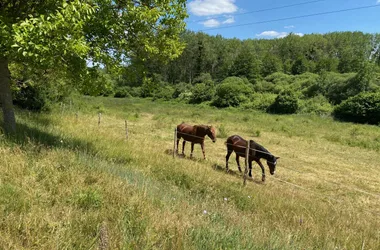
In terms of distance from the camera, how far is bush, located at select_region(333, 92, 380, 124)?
34.7 m

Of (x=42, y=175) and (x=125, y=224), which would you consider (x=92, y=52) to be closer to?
(x=42, y=175)

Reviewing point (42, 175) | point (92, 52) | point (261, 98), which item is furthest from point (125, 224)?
point (261, 98)

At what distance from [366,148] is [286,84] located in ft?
160

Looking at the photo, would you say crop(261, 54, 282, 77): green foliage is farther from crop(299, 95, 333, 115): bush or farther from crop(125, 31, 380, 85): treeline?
crop(299, 95, 333, 115): bush

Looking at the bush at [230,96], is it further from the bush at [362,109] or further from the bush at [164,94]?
the bush at [362,109]

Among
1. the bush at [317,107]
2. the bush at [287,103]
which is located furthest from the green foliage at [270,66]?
the bush at [287,103]

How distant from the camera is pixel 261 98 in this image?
51.7 meters

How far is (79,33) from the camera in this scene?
5.63m

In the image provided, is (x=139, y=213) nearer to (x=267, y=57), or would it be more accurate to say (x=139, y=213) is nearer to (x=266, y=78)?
(x=266, y=78)

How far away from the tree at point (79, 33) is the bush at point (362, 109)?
34.9m

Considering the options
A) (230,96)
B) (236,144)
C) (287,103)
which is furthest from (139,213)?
(230,96)

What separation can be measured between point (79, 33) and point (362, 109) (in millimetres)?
38259

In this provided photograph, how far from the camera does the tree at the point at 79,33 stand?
473cm

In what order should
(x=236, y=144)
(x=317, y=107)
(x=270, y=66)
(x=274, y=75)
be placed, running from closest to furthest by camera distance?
(x=236, y=144), (x=317, y=107), (x=274, y=75), (x=270, y=66)
